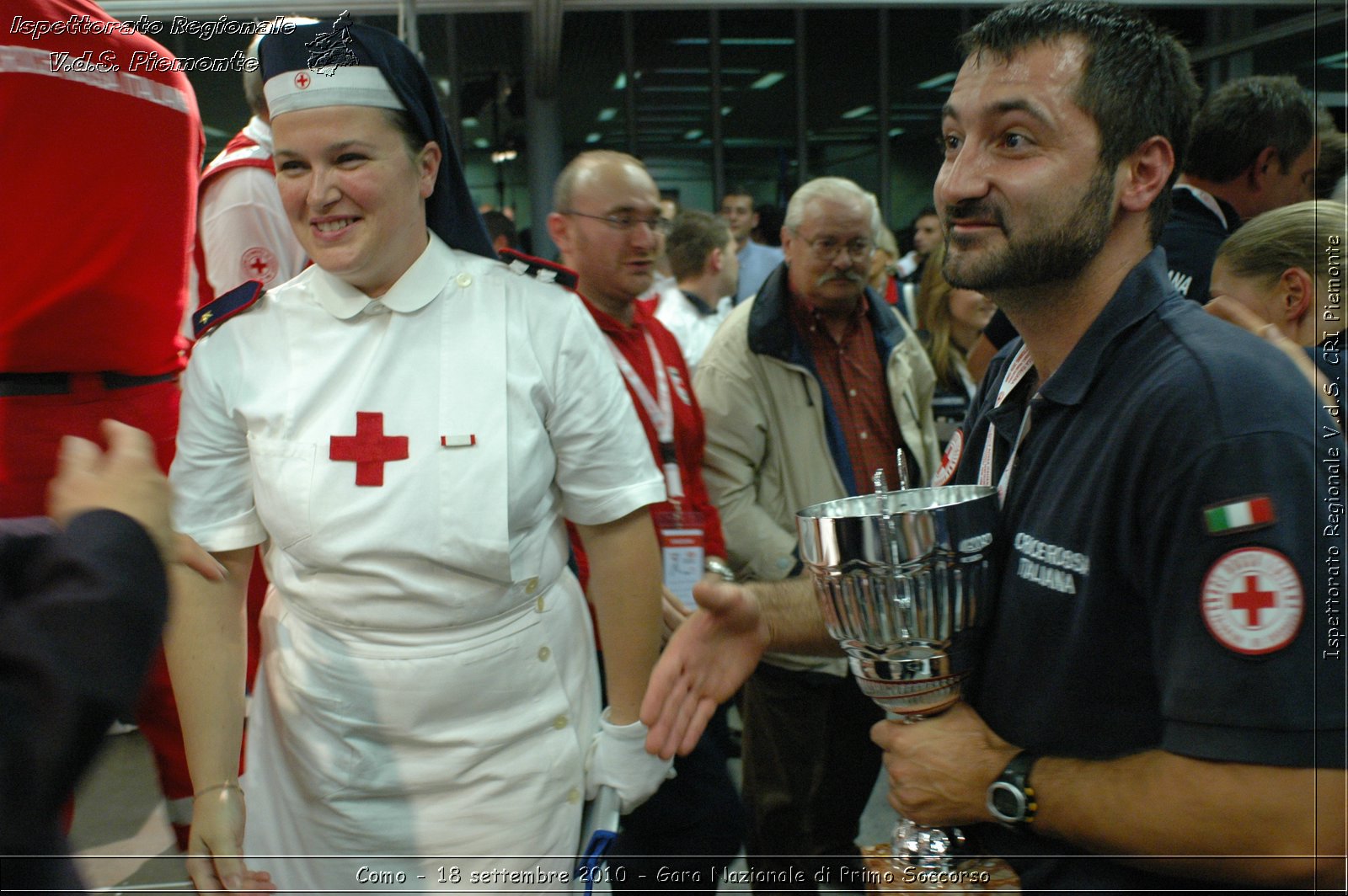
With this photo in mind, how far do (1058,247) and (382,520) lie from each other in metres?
1.17

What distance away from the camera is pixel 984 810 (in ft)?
4.49

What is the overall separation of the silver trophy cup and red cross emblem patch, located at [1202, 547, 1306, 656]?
325mm

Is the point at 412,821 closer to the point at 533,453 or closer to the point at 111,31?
the point at 533,453

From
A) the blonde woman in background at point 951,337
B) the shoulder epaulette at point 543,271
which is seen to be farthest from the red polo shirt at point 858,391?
the shoulder epaulette at point 543,271

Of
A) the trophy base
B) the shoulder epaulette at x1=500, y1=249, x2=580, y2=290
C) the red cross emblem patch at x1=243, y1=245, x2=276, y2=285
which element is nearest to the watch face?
the trophy base

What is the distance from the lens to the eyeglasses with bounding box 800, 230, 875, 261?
3373mm

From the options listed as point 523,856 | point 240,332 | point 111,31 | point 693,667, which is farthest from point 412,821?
point 111,31

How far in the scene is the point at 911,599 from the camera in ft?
4.51

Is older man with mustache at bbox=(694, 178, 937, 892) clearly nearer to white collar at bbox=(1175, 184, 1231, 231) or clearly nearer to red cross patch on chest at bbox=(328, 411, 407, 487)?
white collar at bbox=(1175, 184, 1231, 231)

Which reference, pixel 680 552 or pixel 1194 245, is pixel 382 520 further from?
pixel 1194 245

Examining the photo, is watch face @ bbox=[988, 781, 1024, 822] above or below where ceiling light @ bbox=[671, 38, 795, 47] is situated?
below

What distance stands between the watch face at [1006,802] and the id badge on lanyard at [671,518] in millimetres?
1605

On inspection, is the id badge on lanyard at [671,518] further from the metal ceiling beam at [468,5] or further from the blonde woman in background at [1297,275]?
the blonde woman in background at [1297,275]

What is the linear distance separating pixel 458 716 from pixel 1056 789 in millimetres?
1026
